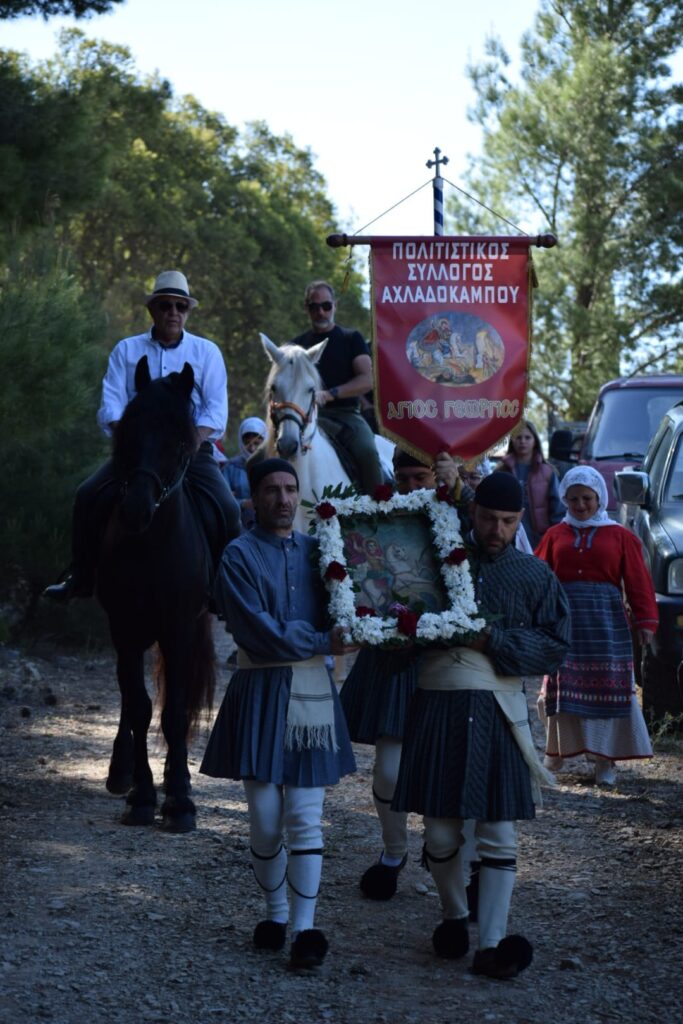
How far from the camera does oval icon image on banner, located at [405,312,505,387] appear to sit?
268 inches

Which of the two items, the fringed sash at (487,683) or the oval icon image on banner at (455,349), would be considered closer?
the fringed sash at (487,683)

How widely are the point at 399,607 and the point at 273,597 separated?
19.8 inches

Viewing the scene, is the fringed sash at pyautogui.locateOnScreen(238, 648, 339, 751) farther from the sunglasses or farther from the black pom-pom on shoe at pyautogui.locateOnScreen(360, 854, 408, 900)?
the sunglasses

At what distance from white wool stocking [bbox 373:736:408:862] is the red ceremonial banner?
125cm

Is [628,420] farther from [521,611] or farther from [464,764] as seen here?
[464,764]

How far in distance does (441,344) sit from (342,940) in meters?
2.64

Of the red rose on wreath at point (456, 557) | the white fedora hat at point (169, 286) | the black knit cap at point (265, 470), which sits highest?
the white fedora hat at point (169, 286)

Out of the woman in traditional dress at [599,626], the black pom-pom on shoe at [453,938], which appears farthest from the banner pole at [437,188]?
the black pom-pom on shoe at [453,938]

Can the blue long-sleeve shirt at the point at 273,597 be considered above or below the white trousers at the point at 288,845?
above

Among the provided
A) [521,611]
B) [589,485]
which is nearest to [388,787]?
[521,611]

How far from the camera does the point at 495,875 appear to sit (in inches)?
208

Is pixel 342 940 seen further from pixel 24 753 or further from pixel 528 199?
pixel 528 199

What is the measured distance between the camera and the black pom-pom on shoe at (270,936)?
18.5 feet

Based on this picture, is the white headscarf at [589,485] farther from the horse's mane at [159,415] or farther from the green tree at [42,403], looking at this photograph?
the green tree at [42,403]
